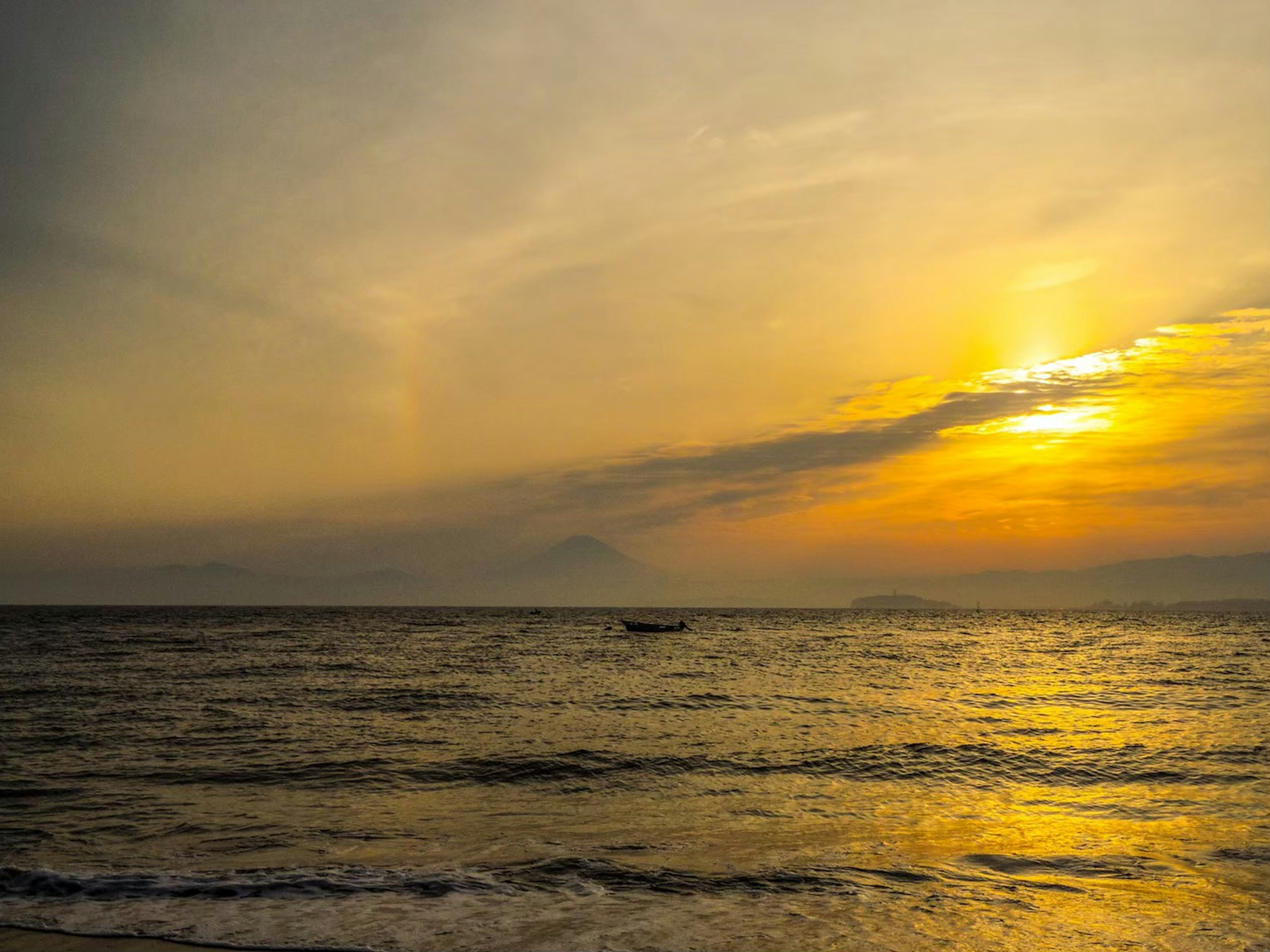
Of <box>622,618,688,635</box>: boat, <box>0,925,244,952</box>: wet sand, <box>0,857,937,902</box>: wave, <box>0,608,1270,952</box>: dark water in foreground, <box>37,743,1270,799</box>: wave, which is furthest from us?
<box>622,618,688,635</box>: boat

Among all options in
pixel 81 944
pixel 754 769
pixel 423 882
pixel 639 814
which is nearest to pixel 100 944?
pixel 81 944

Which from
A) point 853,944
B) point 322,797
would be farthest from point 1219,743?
point 322,797

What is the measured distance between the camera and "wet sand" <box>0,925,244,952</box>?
1046 cm

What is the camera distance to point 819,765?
925 inches

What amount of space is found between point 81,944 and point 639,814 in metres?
10.5

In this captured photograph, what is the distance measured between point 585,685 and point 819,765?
78.0 feet

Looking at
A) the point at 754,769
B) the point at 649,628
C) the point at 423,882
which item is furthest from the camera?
the point at 649,628

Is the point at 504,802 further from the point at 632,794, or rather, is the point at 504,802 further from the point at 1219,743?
the point at 1219,743

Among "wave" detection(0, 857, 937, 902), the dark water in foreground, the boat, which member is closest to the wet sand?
the dark water in foreground

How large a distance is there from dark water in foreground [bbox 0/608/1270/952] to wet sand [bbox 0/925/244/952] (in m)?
0.33

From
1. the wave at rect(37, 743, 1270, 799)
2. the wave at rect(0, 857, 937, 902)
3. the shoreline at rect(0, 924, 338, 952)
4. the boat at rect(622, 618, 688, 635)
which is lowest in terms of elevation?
the boat at rect(622, 618, 688, 635)

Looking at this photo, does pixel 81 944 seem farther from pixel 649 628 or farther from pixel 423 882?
pixel 649 628

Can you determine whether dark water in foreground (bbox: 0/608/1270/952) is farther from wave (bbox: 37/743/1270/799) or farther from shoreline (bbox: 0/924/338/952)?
shoreline (bbox: 0/924/338/952)

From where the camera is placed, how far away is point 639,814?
18.1 metres
